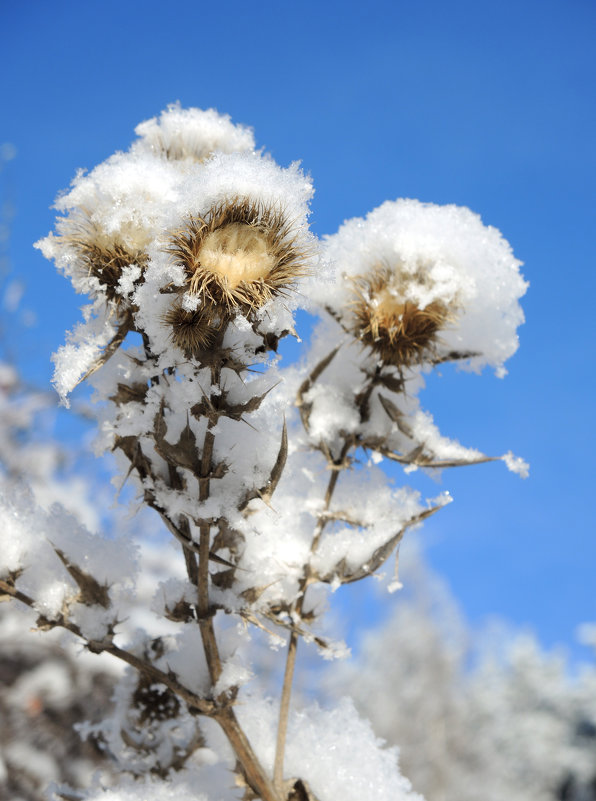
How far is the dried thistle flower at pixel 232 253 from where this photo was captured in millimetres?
656

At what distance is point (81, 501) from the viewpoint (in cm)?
499

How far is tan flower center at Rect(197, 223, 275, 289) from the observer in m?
0.66

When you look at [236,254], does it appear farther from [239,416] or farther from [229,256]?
[239,416]

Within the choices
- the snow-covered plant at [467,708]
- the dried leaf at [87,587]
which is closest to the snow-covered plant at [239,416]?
the dried leaf at [87,587]

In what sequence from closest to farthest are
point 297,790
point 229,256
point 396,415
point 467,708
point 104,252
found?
point 229,256 < point 104,252 < point 297,790 < point 396,415 < point 467,708

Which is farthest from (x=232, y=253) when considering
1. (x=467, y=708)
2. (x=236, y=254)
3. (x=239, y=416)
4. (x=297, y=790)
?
(x=467, y=708)

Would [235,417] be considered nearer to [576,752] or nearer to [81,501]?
[81,501]

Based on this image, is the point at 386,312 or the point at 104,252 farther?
the point at 386,312

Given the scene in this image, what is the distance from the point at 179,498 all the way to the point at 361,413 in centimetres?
43

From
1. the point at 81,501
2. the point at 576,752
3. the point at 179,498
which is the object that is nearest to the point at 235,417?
the point at 179,498

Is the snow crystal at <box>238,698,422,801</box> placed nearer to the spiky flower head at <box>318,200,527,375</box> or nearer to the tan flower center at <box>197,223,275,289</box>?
the spiky flower head at <box>318,200,527,375</box>

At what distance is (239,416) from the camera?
0.70 m

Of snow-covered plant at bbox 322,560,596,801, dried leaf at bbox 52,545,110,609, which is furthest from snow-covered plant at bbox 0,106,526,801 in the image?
snow-covered plant at bbox 322,560,596,801

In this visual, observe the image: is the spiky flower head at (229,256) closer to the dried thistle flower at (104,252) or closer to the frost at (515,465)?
the dried thistle flower at (104,252)
